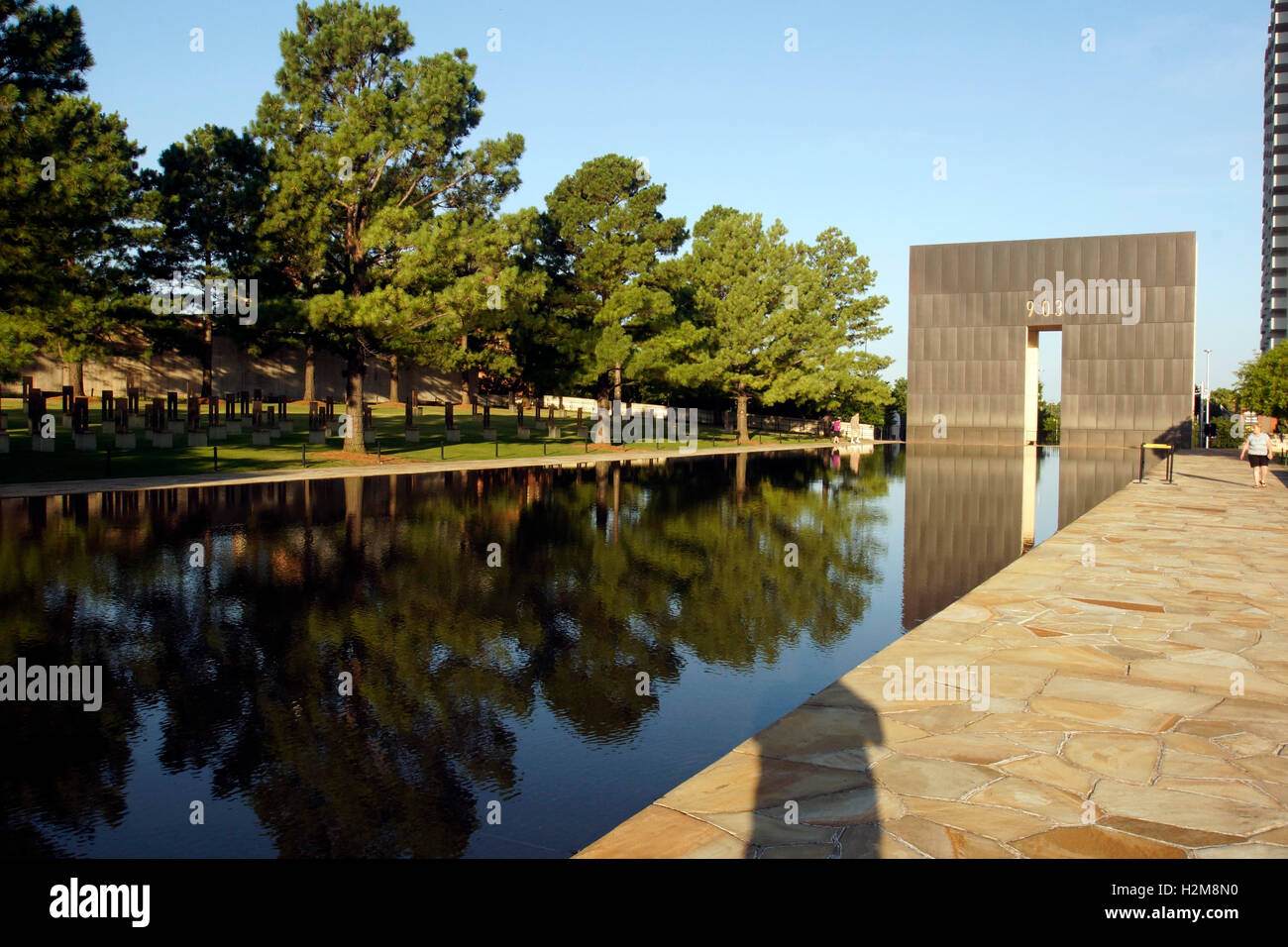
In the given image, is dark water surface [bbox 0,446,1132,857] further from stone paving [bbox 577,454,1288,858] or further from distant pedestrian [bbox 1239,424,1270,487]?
distant pedestrian [bbox 1239,424,1270,487]

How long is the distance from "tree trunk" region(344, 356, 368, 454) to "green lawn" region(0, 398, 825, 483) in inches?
18.6

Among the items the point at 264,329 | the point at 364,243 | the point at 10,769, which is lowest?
the point at 10,769

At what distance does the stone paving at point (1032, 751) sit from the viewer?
14.7ft

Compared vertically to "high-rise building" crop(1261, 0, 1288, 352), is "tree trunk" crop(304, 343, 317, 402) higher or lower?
lower

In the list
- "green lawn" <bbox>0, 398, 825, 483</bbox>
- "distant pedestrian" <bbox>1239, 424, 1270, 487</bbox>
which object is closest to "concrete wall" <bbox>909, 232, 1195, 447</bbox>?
"green lawn" <bbox>0, 398, 825, 483</bbox>

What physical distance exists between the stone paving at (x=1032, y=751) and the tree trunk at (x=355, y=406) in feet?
86.8

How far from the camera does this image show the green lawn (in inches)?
998

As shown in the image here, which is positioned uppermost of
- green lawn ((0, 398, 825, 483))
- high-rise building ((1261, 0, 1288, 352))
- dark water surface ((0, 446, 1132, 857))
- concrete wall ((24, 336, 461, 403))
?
high-rise building ((1261, 0, 1288, 352))

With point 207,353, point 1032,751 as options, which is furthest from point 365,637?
point 207,353

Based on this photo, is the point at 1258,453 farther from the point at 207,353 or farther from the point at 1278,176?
the point at 1278,176

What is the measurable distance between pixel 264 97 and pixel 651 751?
1226 inches

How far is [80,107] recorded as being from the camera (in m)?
32.7
